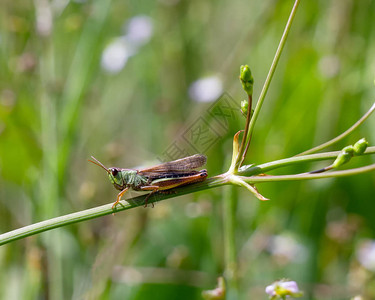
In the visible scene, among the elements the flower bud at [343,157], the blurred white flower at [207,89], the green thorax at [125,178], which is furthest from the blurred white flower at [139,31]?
the flower bud at [343,157]

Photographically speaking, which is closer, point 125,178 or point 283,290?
point 283,290

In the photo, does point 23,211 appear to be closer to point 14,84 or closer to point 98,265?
point 14,84

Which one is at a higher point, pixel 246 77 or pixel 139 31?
pixel 139 31

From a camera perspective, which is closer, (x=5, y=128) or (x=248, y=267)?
(x=5, y=128)

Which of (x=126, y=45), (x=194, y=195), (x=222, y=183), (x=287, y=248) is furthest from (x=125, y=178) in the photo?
(x=126, y=45)

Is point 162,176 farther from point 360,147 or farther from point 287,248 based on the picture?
point 287,248

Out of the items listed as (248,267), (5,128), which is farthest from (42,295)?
(248,267)
